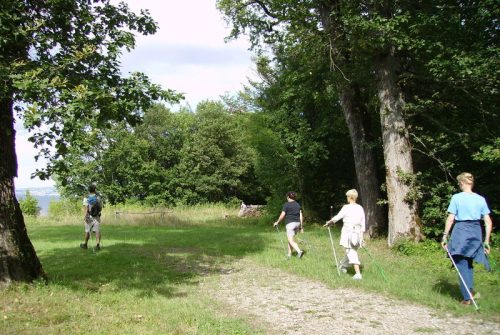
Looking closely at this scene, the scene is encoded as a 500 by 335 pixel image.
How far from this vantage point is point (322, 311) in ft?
22.5

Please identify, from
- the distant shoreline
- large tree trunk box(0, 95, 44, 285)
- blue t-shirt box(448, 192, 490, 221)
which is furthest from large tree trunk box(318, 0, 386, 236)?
the distant shoreline

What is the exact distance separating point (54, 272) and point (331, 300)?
628cm

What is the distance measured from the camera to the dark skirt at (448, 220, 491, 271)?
699cm

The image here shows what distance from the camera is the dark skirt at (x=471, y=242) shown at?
6992 mm

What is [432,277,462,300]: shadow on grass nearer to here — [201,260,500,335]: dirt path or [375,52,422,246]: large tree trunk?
[201,260,500,335]: dirt path

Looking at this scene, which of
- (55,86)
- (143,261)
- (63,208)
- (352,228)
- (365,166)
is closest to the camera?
(55,86)

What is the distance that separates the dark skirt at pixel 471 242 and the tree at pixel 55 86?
17.0 feet

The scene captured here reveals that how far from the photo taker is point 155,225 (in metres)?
25.7

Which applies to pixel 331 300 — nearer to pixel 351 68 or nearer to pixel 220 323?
pixel 220 323

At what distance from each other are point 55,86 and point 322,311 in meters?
5.30

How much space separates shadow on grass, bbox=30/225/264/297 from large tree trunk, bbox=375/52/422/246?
4327 millimetres

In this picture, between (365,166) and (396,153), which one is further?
(365,166)

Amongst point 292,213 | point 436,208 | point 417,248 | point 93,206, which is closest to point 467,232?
point 292,213

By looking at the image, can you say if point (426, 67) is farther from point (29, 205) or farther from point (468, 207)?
point (29, 205)
